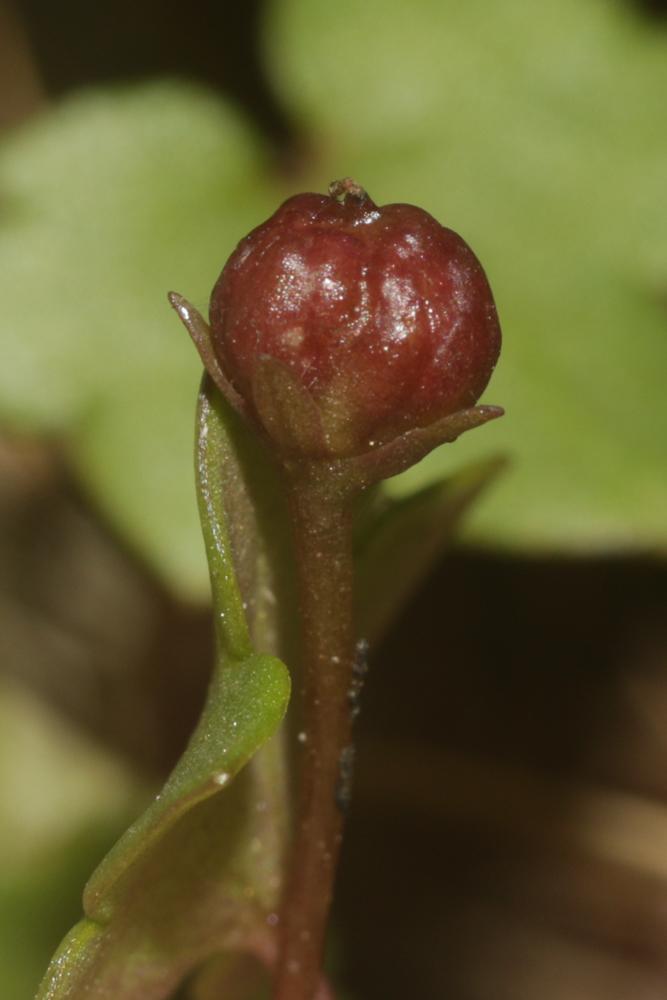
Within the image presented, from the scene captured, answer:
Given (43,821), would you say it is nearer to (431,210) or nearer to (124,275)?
(124,275)

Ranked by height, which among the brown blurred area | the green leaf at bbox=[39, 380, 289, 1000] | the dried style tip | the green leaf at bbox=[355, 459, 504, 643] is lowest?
the brown blurred area

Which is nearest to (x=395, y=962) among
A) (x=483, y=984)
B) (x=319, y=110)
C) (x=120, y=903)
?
(x=483, y=984)

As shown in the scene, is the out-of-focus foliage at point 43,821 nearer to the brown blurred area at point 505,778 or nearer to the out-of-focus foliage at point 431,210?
the brown blurred area at point 505,778

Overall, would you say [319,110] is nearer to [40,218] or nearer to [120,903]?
[40,218]

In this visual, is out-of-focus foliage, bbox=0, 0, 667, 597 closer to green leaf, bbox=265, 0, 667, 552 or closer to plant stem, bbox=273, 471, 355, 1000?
green leaf, bbox=265, 0, 667, 552

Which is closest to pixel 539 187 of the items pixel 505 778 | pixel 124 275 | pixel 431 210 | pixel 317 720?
pixel 431 210

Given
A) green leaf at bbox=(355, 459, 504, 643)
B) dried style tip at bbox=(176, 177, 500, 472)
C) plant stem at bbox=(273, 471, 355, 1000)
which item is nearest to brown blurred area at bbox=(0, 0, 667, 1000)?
green leaf at bbox=(355, 459, 504, 643)
